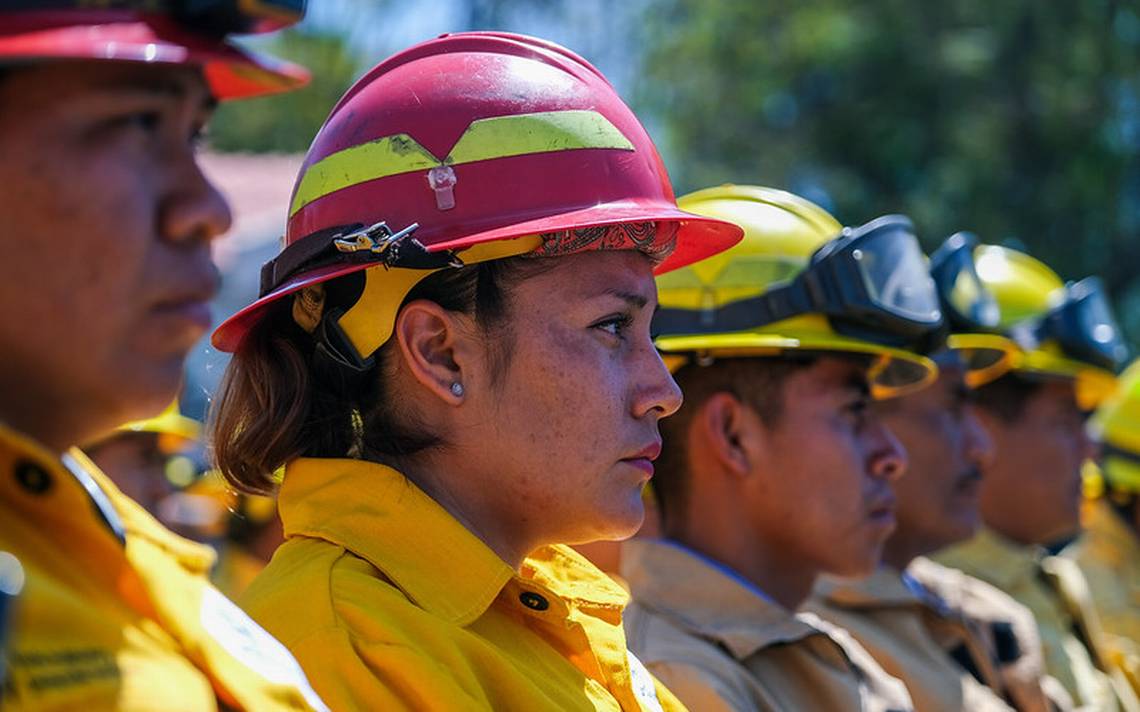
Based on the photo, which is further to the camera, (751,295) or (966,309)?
(966,309)

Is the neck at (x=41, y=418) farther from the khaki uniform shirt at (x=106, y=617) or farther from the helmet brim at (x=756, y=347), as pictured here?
the helmet brim at (x=756, y=347)

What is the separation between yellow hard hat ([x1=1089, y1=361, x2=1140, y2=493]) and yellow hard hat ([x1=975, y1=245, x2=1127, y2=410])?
1442mm

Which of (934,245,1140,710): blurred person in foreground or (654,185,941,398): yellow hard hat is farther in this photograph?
(934,245,1140,710): blurred person in foreground

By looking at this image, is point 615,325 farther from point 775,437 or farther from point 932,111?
point 932,111

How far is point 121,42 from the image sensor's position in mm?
1695

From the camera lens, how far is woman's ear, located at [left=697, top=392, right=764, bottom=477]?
13.8 feet

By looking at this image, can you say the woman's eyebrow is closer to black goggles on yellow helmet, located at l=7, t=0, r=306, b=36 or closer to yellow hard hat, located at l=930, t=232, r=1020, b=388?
black goggles on yellow helmet, located at l=7, t=0, r=306, b=36

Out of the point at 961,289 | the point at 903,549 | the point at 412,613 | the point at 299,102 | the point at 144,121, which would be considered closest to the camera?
the point at 144,121

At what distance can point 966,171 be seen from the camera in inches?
713

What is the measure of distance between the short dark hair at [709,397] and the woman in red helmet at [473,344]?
4.30ft

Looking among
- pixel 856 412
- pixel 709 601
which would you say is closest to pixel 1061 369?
pixel 856 412

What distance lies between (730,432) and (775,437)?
5.0 inches

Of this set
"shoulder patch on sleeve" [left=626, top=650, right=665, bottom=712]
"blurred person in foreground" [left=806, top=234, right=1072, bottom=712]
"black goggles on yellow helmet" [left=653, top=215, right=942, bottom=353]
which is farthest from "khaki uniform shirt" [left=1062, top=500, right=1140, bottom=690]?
"shoulder patch on sleeve" [left=626, top=650, right=665, bottom=712]

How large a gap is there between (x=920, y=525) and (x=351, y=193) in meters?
3.17
